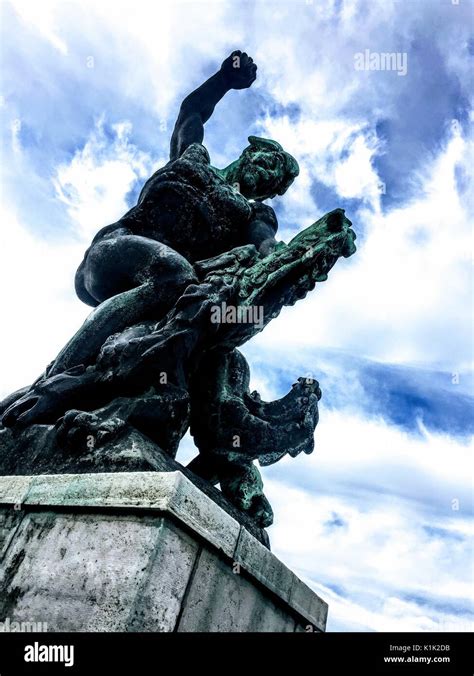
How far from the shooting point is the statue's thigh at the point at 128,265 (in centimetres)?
363

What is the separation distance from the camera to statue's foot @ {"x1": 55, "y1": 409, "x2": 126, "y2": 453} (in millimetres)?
2592

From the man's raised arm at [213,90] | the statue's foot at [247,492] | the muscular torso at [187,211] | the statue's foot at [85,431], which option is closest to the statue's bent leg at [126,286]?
the muscular torso at [187,211]

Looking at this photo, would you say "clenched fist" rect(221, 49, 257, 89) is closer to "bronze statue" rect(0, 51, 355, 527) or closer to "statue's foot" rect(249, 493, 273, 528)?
"bronze statue" rect(0, 51, 355, 527)

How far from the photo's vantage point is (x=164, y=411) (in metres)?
2.91

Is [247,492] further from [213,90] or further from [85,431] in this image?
[213,90]

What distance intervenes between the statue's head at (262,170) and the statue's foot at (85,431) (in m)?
3.13

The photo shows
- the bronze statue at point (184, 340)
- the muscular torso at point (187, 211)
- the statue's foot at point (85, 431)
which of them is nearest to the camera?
the statue's foot at point (85, 431)

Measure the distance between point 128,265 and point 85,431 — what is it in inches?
63.4

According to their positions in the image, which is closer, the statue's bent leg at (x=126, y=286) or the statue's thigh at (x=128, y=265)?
the statue's bent leg at (x=126, y=286)

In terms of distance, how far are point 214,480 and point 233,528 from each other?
1.38m
